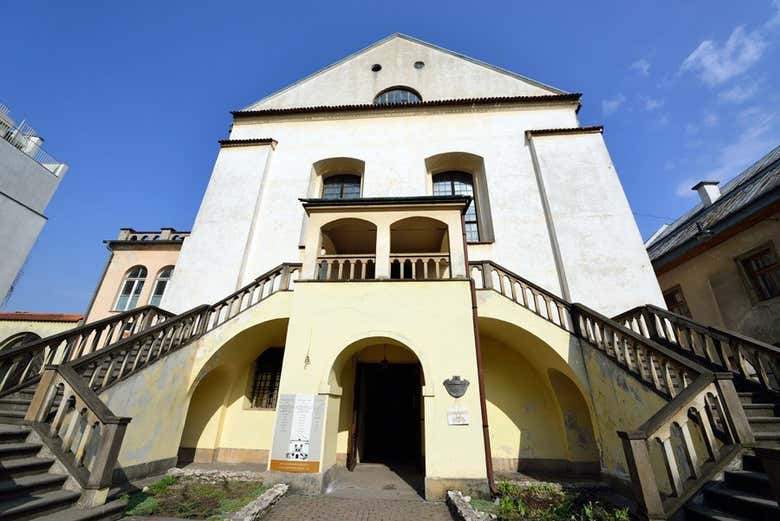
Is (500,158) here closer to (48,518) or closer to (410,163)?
(410,163)

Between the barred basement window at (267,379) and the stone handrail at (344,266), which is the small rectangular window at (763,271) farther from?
the barred basement window at (267,379)

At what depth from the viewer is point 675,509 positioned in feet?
11.5

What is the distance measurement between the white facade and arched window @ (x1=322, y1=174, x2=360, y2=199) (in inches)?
19.0

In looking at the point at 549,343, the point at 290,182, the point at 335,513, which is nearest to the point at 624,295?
the point at 549,343

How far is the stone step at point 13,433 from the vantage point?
4068 millimetres

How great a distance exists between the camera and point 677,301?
1220 centimetres

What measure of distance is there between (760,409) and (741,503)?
7.94 feet

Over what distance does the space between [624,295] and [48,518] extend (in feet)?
40.0

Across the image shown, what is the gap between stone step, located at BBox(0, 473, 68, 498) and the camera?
138 inches

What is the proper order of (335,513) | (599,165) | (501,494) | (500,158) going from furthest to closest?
(500,158) → (599,165) → (501,494) → (335,513)

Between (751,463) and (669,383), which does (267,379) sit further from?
(751,463)

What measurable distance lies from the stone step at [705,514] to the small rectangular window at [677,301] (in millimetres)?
11202

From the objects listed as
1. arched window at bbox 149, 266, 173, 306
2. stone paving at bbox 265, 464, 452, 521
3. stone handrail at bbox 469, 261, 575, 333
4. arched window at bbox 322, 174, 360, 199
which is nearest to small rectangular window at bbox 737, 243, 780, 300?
stone handrail at bbox 469, 261, 575, 333

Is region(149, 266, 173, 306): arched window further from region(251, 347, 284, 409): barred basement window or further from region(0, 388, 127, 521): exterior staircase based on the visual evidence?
region(0, 388, 127, 521): exterior staircase
